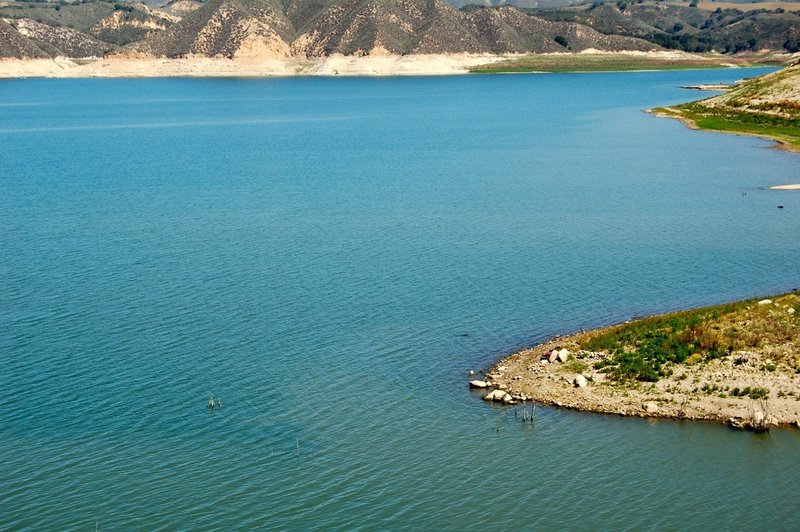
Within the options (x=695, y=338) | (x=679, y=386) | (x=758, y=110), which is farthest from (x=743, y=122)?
(x=679, y=386)

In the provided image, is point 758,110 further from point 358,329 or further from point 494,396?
point 494,396

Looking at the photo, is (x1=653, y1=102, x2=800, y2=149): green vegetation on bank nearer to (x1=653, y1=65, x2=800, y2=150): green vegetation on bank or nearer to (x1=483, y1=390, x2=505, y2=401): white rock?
(x1=653, y1=65, x2=800, y2=150): green vegetation on bank

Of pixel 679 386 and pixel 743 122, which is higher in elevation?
pixel 679 386

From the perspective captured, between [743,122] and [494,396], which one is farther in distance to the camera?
[743,122]

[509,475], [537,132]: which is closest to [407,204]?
[509,475]

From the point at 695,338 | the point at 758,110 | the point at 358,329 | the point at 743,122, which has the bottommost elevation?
the point at 743,122

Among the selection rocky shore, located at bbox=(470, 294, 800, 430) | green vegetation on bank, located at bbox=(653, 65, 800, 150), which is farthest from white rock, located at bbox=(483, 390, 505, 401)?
green vegetation on bank, located at bbox=(653, 65, 800, 150)

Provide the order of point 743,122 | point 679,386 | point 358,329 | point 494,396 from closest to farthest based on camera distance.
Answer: point 679,386 < point 494,396 < point 358,329 < point 743,122
